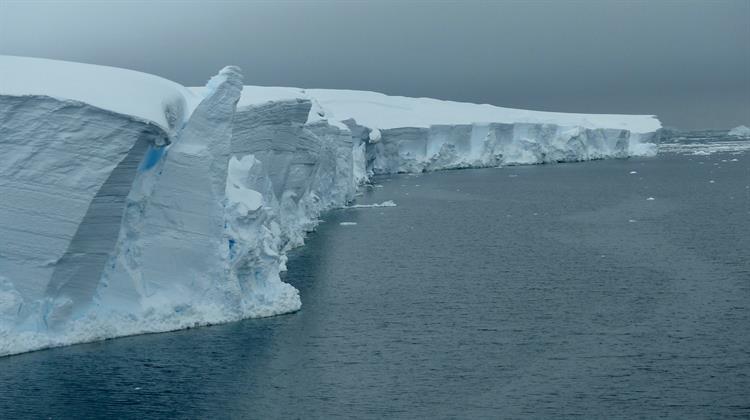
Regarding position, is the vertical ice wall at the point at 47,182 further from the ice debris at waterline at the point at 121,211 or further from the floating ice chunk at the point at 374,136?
the floating ice chunk at the point at 374,136

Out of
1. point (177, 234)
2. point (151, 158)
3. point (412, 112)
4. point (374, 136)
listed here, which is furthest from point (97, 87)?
point (412, 112)

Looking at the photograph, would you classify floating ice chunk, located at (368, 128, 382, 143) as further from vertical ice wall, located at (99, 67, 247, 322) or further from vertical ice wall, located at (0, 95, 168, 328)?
vertical ice wall, located at (0, 95, 168, 328)

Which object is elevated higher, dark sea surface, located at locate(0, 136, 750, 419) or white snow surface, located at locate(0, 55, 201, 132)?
white snow surface, located at locate(0, 55, 201, 132)

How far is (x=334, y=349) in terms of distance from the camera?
12.4m

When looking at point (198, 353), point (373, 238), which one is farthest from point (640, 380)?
point (373, 238)

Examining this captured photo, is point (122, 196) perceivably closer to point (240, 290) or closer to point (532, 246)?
point (240, 290)

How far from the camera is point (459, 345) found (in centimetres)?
1252

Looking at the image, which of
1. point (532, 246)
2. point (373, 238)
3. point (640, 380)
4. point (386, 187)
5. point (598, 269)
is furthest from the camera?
point (386, 187)

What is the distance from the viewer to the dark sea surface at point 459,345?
10227mm

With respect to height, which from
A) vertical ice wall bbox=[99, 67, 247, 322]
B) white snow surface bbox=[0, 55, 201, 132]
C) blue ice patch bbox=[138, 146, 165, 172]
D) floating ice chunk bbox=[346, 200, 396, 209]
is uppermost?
white snow surface bbox=[0, 55, 201, 132]

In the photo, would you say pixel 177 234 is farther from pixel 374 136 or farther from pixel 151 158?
pixel 374 136

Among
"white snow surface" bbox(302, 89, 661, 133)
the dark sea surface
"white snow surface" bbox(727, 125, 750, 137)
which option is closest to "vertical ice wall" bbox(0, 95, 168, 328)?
the dark sea surface

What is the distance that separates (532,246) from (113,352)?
38.7 feet

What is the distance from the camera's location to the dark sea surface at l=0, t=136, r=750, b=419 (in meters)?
10.2
